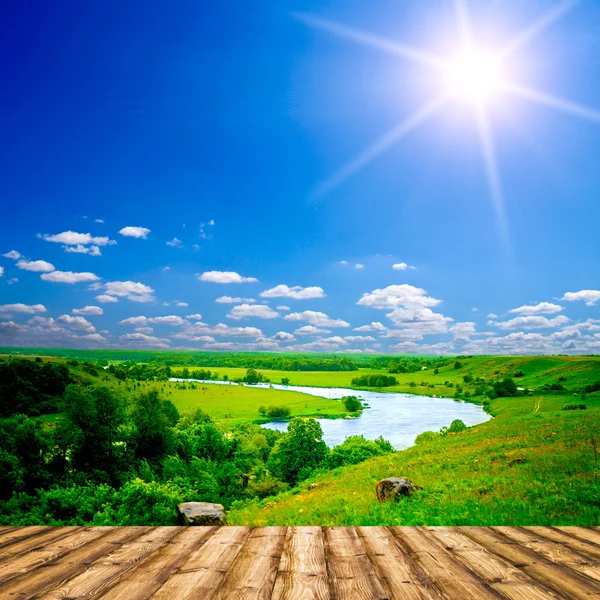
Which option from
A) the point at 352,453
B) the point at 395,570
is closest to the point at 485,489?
the point at 395,570

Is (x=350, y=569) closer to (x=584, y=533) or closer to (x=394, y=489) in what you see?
(x=584, y=533)

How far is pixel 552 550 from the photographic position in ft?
17.5

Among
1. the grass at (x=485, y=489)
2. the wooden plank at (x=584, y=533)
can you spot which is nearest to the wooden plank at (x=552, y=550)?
the wooden plank at (x=584, y=533)

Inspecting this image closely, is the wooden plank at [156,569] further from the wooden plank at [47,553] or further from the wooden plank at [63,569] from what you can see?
the wooden plank at [47,553]

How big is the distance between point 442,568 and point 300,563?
1.61m

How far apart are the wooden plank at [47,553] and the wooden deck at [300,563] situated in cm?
2

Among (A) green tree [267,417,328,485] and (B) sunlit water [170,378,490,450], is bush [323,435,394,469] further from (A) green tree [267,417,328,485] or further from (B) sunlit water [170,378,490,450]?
(B) sunlit water [170,378,490,450]

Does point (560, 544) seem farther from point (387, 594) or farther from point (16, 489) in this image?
point (16, 489)

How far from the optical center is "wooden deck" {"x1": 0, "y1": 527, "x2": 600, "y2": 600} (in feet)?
13.3

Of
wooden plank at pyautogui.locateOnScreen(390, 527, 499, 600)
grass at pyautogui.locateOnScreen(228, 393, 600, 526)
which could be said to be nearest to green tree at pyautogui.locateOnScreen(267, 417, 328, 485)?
grass at pyautogui.locateOnScreen(228, 393, 600, 526)

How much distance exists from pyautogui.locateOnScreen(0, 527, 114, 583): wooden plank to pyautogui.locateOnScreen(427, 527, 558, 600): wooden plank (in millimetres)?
4935

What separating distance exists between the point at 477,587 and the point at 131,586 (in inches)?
138

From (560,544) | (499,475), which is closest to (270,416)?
(499,475)

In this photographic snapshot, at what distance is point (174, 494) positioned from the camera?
31312 mm
